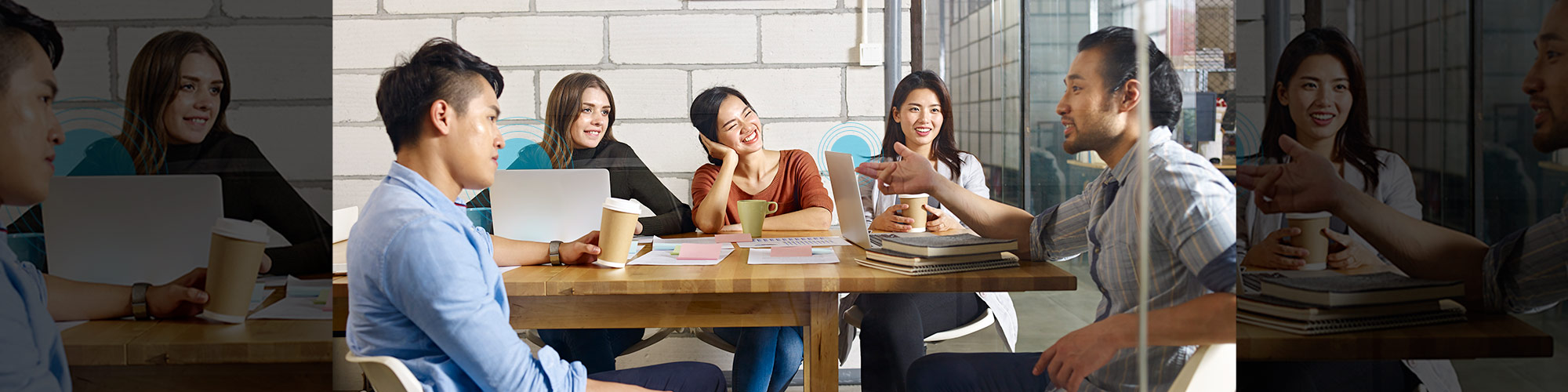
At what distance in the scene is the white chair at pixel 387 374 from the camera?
956 millimetres

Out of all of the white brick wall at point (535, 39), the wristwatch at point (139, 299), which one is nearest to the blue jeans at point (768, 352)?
the white brick wall at point (535, 39)

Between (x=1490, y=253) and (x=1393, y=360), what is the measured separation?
0.14m

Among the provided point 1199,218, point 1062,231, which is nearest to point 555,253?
point 1062,231

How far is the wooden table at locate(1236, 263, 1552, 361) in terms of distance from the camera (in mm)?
739

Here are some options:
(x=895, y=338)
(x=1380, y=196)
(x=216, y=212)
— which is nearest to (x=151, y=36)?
(x=216, y=212)

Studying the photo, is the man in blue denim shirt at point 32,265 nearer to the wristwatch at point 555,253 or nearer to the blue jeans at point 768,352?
the wristwatch at point 555,253

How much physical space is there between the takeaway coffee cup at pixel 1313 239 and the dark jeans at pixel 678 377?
0.75 m

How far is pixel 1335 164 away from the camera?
801 millimetres

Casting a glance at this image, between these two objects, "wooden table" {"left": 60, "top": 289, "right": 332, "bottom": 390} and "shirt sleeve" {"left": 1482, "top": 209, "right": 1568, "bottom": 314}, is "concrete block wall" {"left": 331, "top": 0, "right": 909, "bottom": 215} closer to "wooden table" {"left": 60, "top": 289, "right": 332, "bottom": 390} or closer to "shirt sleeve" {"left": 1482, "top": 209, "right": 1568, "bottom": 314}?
"wooden table" {"left": 60, "top": 289, "right": 332, "bottom": 390}

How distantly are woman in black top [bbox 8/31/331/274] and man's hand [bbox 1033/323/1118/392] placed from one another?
91cm

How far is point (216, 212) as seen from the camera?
718 mm

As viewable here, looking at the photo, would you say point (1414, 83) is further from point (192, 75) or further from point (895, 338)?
point (192, 75)

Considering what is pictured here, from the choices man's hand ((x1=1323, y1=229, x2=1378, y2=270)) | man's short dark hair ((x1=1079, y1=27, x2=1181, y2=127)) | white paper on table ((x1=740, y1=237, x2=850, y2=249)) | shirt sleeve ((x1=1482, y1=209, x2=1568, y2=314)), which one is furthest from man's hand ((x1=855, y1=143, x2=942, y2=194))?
shirt sleeve ((x1=1482, y1=209, x2=1568, y2=314))

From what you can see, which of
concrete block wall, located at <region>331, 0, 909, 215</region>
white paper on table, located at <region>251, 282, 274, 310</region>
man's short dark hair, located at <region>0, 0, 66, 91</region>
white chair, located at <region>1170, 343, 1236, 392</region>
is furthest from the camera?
concrete block wall, located at <region>331, 0, 909, 215</region>
